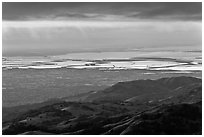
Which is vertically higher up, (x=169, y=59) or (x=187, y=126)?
(x=169, y=59)

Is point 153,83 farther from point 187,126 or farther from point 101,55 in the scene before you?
point 187,126

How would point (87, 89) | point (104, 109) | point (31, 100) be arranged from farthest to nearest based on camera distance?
point (87, 89), point (31, 100), point (104, 109)

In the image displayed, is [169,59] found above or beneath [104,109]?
above

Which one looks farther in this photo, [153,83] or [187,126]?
[153,83]

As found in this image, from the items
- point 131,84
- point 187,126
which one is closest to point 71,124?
point 187,126

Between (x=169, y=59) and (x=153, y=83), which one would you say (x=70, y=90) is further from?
(x=169, y=59)

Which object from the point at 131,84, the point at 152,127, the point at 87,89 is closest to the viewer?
the point at 152,127

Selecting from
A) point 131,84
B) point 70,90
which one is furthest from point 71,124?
point 70,90

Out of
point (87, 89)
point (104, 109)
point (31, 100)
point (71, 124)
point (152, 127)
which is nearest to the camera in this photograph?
point (152, 127)

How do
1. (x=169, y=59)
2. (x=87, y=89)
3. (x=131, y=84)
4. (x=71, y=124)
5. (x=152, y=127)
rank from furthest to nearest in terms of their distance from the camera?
(x=87, y=89), (x=131, y=84), (x=169, y=59), (x=71, y=124), (x=152, y=127)
